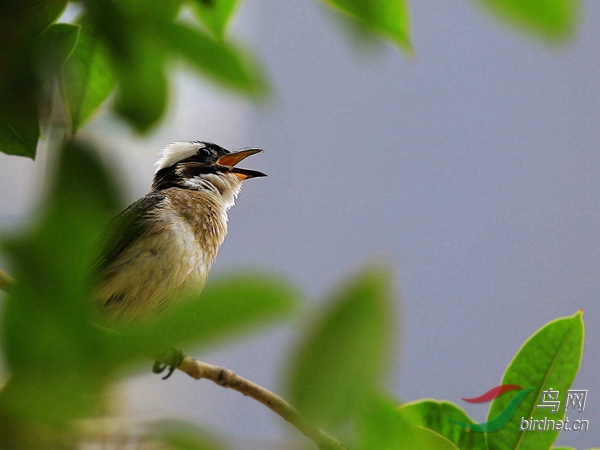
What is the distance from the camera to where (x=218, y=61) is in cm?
18

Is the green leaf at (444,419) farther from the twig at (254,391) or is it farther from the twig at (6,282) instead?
the twig at (6,282)

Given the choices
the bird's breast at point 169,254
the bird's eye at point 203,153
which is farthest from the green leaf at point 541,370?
the bird's eye at point 203,153

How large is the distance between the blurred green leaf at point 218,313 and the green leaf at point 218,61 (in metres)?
0.09

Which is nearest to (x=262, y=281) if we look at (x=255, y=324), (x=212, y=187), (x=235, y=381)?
(x=255, y=324)

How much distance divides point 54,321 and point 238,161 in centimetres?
29

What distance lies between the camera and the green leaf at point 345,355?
0.35 feet

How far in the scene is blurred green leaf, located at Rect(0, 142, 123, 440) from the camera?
8 centimetres

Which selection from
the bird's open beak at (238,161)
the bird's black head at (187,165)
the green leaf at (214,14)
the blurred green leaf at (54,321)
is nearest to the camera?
the blurred green leaf at (54,321)

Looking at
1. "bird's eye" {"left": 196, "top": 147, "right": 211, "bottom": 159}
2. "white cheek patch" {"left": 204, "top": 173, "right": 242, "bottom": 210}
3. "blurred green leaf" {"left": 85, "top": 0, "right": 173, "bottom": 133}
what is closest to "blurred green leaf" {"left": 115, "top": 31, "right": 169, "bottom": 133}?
"blurred green leaf" {"left": 85, "top": 0, "right": 173, "bottom": 133}

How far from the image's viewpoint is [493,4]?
15 cm

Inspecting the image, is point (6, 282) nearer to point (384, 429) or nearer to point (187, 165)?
point (384, 429)

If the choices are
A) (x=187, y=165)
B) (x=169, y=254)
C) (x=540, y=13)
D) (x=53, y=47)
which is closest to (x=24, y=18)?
(x=53, y=47)

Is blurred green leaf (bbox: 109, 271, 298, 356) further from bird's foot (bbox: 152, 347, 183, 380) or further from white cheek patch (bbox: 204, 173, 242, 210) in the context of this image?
white cheek patch (bbox: 204, 173, 242, 210)

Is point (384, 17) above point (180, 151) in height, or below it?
below
